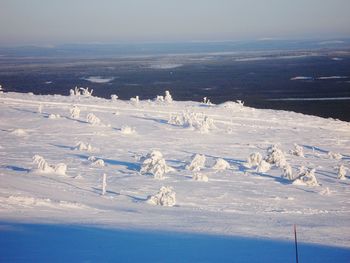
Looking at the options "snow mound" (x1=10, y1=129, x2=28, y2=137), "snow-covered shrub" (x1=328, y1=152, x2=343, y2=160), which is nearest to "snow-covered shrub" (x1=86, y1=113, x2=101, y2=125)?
"snow mound" (x1=10, y1=129, x2=28, y2=137)

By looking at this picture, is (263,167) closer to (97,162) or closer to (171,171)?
(171,171)

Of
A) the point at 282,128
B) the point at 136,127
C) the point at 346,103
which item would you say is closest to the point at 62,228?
the point at 136,127

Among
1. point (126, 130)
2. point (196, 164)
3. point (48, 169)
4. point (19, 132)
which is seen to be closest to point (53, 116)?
point (19, 132)

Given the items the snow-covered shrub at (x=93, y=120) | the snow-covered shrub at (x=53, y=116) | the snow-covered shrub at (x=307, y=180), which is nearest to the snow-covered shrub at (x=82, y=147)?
the snow-covered shrub at (x=93, y=120)

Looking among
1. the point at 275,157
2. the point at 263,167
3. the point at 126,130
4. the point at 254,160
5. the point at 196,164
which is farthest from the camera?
the point at 126,130

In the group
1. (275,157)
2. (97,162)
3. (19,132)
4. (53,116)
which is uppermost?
(53,116)

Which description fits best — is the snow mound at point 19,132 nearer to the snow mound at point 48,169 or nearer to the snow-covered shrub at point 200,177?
the snow mound at point 48,169

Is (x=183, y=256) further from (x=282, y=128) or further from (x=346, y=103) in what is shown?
(x=346, y=103)

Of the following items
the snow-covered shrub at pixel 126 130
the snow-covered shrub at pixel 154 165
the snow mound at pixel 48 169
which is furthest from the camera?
the snow-covered shrub at pixel 126 130
